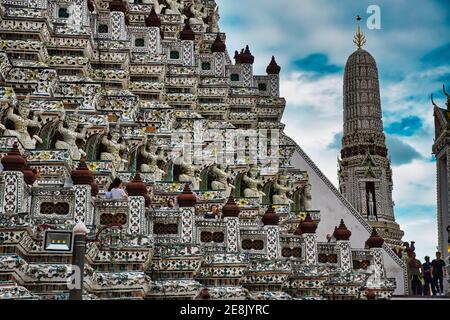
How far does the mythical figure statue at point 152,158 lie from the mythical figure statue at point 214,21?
41.5ft

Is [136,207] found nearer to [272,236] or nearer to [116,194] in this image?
[116,194]

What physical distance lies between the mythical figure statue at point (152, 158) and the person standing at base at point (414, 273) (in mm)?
8770

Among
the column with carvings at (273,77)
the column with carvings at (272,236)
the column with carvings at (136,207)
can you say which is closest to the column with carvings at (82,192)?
the column with carvings at (136,207)

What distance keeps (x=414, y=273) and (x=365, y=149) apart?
25.6 m

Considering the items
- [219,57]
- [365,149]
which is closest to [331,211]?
[219,57]

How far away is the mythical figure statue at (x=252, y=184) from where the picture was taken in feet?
101

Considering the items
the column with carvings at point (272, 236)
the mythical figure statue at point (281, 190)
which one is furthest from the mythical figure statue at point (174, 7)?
the column with carvings at point (272, 236)

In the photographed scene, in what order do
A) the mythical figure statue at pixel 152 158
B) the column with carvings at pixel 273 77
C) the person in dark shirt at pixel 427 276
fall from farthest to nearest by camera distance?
1. the column with carvings at pixel 273 77
2. the person in dark shirt at pixel 427 276
3. the mythical figure statue at pixel 152 158

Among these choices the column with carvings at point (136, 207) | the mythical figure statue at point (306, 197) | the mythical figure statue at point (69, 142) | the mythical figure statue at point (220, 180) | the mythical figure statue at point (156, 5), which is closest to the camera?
the column with carvings at point (136, 207)

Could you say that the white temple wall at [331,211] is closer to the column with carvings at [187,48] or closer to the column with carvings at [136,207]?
the column with carvings at [187,48]

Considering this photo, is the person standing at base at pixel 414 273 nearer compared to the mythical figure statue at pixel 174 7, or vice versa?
the person standing at base at pixel 414 273

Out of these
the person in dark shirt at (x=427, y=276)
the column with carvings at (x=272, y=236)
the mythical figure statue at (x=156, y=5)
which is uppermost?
the mythical figure statue at (x=156, y=5)

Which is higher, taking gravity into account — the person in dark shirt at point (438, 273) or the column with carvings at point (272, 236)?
the column with carvings at point (272, 236)
